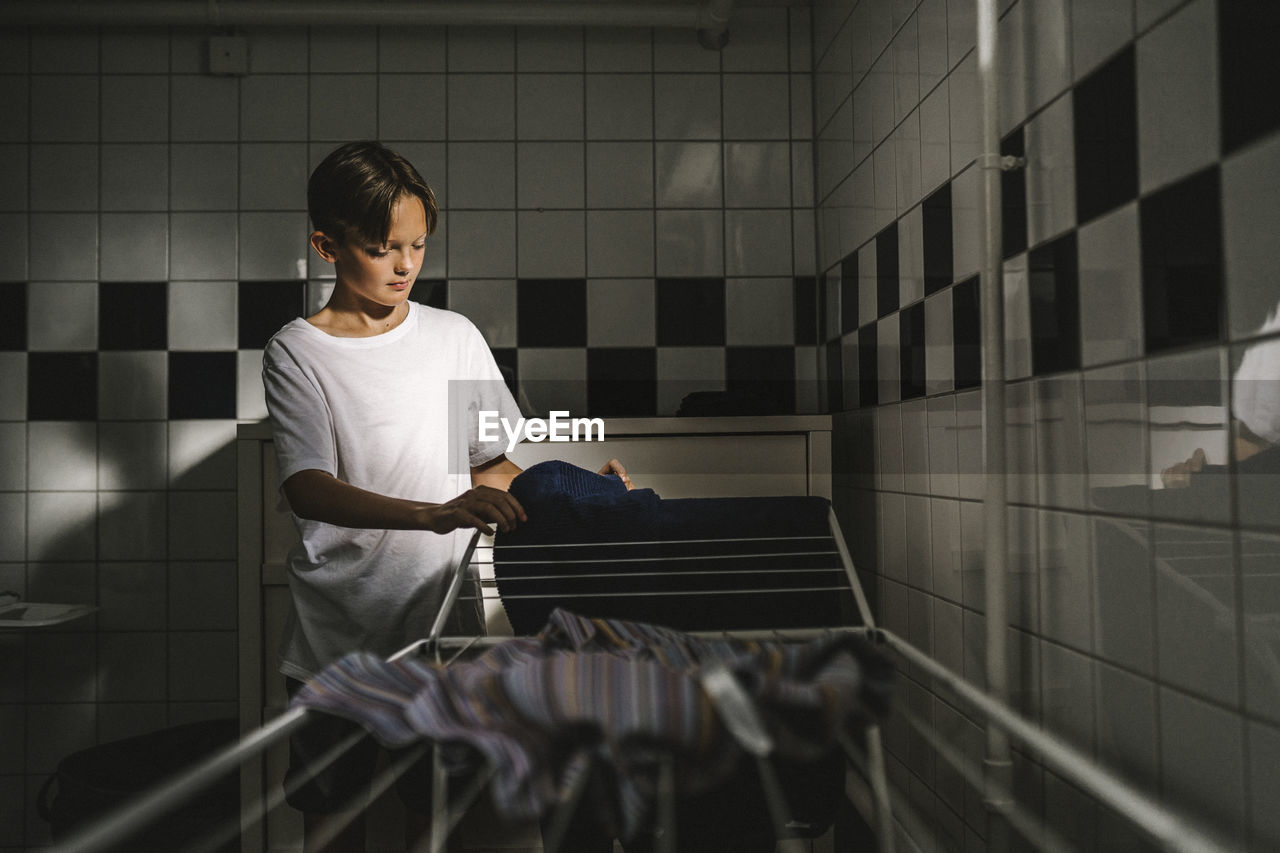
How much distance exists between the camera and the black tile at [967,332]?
0.88 m

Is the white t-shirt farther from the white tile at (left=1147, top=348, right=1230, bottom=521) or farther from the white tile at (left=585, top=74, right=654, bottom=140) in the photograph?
the white tile at (left=1147, top=348, right=1230, bottom=521)

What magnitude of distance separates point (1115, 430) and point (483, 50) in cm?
130

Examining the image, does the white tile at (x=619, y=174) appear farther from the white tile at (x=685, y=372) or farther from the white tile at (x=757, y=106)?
the white tile at (x=685, y=372)

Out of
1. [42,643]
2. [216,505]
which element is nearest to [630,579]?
[216,505]

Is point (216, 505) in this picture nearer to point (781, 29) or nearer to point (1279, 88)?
point (781, 29)

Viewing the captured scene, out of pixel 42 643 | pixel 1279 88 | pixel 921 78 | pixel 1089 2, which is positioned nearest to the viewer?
pixel 1279 88

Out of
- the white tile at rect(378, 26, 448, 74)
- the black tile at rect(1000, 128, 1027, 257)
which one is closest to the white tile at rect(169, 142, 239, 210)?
the white tile at rect(378, 26, 448, 74)

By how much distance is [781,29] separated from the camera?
1485mm

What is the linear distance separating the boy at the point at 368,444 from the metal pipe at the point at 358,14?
0.44 metres

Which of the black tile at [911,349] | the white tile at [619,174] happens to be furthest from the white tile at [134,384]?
the black tile at [911,349]

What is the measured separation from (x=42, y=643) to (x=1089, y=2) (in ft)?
5.84

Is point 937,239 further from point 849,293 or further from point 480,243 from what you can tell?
point 480,243

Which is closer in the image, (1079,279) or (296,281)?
(1079,279)

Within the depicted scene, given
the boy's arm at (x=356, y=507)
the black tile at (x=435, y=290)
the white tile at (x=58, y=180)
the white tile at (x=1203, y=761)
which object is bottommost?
the white tile at (x=1203, y=761)
